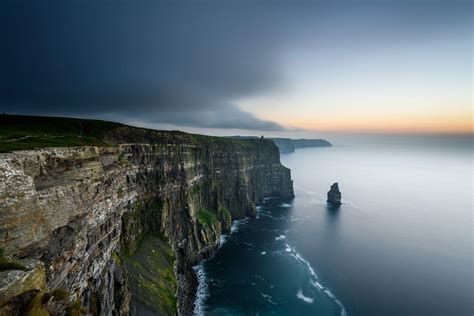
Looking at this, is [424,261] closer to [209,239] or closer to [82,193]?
[209,239]

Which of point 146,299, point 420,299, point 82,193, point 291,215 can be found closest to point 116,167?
point 82,193

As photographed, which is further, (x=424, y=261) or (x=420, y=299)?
(x=424, y=261)

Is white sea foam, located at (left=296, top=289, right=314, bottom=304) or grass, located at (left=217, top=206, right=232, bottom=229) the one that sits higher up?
grass, located at (left=217, top=206, right=232, bottom=229)

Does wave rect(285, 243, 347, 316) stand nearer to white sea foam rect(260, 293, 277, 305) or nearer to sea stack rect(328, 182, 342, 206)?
white sea foam rect(260, 293, 277, 305)

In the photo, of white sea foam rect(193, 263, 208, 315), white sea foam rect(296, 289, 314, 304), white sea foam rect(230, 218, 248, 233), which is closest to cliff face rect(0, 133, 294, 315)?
white sea foam rect(193, 263, 208, 315)

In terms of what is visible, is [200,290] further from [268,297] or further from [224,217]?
[224,217]

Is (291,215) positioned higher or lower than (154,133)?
lower

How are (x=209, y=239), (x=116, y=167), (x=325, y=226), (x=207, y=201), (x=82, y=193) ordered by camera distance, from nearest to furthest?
(x=82, y=193) < (x=116, y=167) < (x=209, y=239) < (x=207, y=201) < (x=325, y=226)
